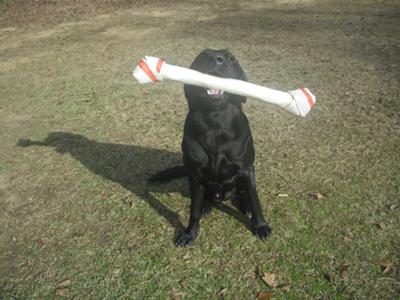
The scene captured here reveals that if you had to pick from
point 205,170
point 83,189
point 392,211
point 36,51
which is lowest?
point 36,51

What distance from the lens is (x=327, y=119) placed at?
18.8 feet

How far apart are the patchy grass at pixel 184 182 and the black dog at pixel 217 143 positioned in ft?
1.27

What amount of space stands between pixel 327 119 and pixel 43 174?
3.79m

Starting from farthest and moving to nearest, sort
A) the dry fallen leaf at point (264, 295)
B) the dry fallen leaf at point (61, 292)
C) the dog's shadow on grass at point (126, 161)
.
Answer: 1. the dog's shadow on grass at point (126, 161)
2. the dry fallen leaf at point (61, 292)
3. the dry fallen leaf at point (264, 295)

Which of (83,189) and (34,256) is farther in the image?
(83,189)

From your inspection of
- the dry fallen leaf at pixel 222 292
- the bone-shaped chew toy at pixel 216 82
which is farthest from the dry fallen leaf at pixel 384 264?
the bone-shaped chew toy at pixel 216 82

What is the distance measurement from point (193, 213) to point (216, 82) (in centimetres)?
127

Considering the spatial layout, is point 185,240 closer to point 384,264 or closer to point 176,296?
point 176,296

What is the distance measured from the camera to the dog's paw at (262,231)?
12.2 ft

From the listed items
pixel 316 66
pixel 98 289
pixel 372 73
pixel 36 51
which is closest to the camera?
pixel 98 289

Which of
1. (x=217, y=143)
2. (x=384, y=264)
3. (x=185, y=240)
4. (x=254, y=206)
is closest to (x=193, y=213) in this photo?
(x=185, y=240)

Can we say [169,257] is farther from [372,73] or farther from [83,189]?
[372,73]

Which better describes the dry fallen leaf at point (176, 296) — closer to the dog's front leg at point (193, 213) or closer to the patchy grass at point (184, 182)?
the patchy grass at point (184, 182)

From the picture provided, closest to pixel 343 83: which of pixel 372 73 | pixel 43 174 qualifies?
pixel 372 73
